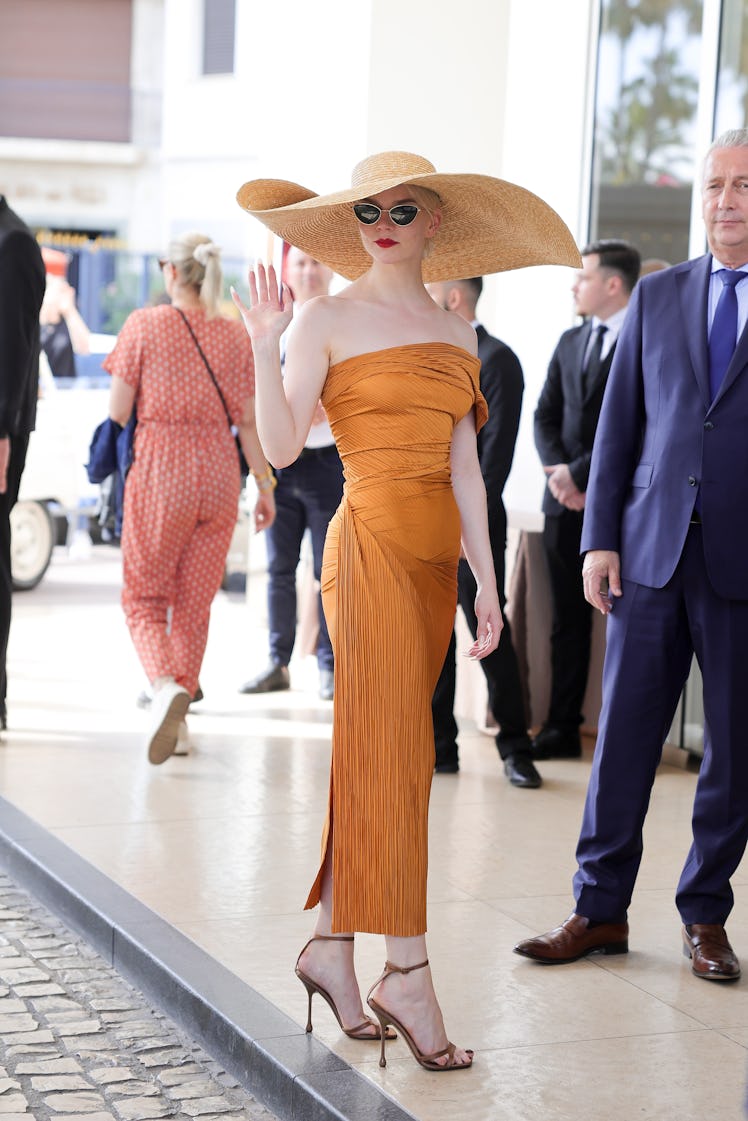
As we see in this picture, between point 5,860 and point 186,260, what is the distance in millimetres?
2682

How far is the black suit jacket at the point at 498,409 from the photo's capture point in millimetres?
6520

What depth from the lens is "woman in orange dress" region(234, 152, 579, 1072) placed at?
370 cm

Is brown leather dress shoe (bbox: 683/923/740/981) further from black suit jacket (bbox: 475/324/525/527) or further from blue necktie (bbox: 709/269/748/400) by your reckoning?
black suit jacket (bbox: 475/324/525/527)

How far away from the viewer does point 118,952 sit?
180 inches

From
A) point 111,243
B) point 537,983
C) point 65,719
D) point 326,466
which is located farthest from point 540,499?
point 111,243

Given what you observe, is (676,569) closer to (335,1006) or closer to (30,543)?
(335,1006)

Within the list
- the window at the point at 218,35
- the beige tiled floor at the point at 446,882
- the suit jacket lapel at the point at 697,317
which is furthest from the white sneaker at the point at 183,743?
the window at the point at 218,35

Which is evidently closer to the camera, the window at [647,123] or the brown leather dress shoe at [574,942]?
the brown leather dress shoe at [574,942]

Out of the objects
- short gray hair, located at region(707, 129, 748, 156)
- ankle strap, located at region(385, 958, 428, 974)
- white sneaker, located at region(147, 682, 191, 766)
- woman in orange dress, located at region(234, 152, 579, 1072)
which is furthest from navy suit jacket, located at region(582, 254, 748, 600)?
white sneaker, located at region(147, 682, 191, 766)

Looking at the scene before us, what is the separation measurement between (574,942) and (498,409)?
256 centimetres

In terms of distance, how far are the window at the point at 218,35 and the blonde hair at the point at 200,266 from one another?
A: 2234 centimetres

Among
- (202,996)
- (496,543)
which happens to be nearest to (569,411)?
(496,543)

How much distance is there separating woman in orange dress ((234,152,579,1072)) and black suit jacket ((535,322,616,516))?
3151mm

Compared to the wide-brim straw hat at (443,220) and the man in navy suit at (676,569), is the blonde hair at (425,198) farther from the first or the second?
the man in navy suit at (676,569)
